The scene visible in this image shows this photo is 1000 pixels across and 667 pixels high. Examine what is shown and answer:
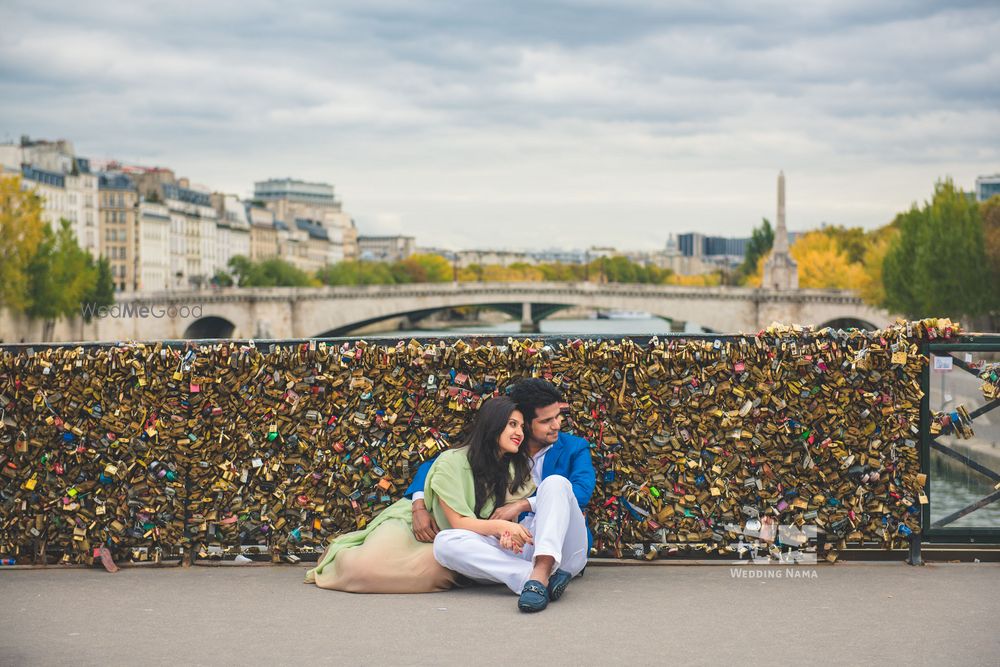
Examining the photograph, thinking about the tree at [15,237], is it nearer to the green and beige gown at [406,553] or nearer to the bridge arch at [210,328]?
the bridge arch at [210,328]

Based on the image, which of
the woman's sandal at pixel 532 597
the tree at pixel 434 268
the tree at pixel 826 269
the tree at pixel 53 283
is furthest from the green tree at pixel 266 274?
the woman's sandal at pixel 532 597

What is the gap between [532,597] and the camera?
5.85m

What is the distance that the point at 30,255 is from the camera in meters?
48.8

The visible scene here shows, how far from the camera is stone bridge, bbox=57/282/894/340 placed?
208ft

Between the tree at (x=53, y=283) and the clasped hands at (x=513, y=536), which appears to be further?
the tree at (x=53, y=283)

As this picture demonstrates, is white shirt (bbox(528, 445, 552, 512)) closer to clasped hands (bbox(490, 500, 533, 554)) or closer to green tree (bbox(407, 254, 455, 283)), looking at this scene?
clasped hands (bbox(490, 500, 533, 554))

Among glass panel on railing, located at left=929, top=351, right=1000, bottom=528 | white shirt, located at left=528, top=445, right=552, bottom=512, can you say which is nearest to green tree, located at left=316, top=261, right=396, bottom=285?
glass panel on railing, located at left=929, top=351, right=1000, bottom=528

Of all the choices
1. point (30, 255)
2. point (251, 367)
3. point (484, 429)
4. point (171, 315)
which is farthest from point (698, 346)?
point (171, 315)

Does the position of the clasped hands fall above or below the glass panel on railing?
below

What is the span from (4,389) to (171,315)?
187 feet

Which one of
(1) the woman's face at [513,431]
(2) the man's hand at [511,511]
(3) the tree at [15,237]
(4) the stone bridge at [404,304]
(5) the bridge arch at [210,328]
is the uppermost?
(3) the tree at [15,237]

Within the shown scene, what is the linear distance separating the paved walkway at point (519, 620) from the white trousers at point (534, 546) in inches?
4.2

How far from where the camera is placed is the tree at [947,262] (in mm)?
42562

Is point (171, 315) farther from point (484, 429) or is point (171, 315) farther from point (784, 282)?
point (484, 429)
